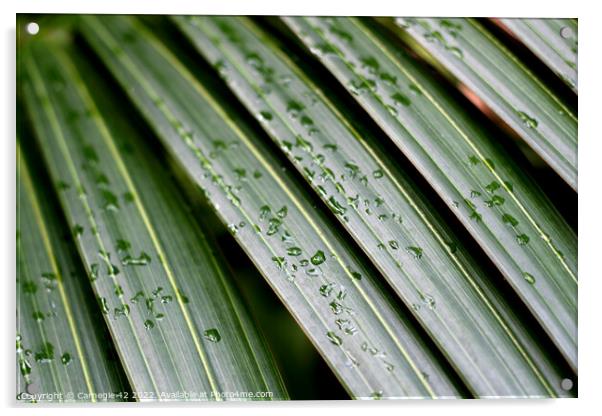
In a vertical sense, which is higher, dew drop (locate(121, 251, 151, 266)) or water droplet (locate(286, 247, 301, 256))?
dew drop (locate(121, 251, 151, 266))

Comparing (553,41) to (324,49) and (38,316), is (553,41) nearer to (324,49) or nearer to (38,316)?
(324,49)

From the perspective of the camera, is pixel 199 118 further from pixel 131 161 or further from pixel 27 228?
pixel 27 228

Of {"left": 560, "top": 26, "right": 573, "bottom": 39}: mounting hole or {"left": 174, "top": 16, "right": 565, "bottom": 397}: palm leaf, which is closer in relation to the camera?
{"left": 174, "top": 16, "right": 565, "bottom": 397}: palm leaf

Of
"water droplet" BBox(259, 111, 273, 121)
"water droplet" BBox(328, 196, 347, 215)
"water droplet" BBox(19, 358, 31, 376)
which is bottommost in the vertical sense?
"water droplet" BBox(328, 196, 347, 215)

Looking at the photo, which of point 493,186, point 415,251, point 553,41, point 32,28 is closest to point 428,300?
point 415,251

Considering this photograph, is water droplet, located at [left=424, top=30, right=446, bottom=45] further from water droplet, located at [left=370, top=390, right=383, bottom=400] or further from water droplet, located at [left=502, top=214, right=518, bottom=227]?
water droplet, located at [left=370, top=390, right=383, bottom=400]

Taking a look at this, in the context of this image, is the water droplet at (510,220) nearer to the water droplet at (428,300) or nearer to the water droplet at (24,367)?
the water droplet at (428,300)

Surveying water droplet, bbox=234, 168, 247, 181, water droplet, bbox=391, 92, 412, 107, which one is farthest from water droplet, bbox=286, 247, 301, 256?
water droplet, bbox=391, 92, 412, 107
